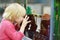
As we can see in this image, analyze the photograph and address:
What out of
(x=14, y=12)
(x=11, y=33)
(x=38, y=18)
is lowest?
(x=38, y=18)

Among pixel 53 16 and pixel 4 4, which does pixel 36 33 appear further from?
pixel 4 4

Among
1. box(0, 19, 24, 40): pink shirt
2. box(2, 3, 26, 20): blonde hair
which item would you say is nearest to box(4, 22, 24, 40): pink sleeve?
box(0, 19, 24, 40): pink shirt

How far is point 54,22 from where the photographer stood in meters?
4.42

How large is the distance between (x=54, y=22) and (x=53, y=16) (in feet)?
0.40

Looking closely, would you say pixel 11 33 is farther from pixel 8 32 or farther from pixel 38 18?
pixel 38 18

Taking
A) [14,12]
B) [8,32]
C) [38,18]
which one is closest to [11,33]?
[8,32]

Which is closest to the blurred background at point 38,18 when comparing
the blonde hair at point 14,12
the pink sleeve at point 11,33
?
the blonde hair at point 14,12

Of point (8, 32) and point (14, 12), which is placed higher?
point (14, 12)

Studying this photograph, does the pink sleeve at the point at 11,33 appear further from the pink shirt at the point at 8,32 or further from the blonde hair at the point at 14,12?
the blonde hair at the point at 14,12

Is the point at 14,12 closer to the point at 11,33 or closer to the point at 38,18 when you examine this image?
the point at 11,33

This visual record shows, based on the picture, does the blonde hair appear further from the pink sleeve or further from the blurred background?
the blurred background

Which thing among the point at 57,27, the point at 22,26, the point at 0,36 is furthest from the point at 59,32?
the point at 0,36

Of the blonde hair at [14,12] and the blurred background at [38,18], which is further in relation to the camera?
the blurred background at [38,18]

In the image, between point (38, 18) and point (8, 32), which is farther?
point (38, 18)
